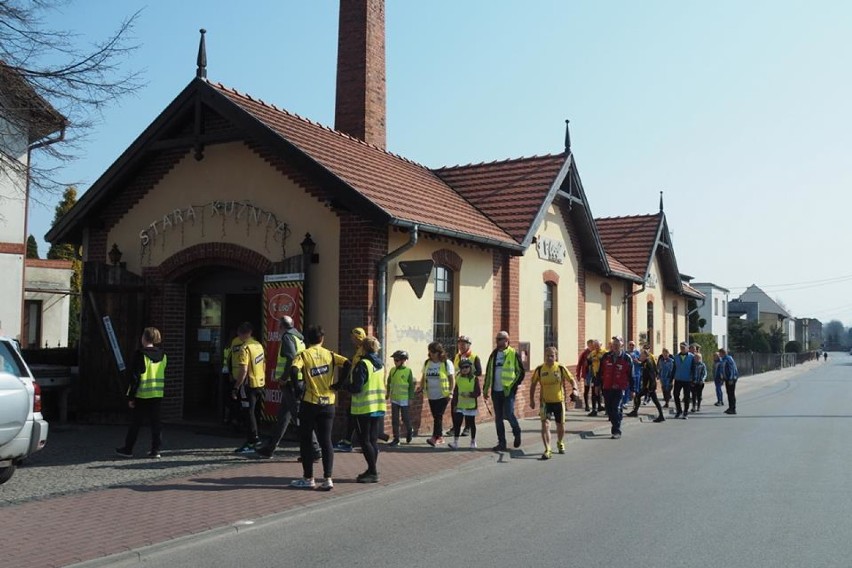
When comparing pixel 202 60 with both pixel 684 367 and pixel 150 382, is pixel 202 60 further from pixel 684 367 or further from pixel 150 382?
pixel 684 367

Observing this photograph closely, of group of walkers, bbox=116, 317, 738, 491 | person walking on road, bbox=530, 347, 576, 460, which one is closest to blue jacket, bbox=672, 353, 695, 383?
group of walkers, bbox=116, 317, 738, 491

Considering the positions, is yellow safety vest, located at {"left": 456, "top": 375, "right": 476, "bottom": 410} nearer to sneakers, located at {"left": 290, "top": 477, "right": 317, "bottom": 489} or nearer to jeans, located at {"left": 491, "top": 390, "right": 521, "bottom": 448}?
jeans, located at {"left": 491, "top": 390, "right": 521, "bottom": 448}

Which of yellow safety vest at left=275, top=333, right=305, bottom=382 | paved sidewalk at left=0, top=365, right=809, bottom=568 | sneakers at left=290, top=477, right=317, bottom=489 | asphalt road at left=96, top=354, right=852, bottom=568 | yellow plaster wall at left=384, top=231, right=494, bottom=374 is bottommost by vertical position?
asphalt road at left=96, top=354, right=852, bottom=568

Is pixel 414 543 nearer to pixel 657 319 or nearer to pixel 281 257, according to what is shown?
pixel 281 257

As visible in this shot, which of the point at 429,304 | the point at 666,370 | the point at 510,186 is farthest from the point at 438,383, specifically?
the point at 666,370

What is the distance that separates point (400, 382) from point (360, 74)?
28.7ft

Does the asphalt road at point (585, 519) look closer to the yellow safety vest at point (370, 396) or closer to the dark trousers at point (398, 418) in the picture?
the yellow safety vest at point (370, 396)

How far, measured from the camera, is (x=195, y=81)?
12.5 m

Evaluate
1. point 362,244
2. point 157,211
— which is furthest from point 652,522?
point 157,211

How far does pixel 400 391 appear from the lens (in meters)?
11.5

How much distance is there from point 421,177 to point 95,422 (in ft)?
26.7

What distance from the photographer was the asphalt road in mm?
6137

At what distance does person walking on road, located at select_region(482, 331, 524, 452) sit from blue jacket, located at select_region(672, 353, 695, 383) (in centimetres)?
804

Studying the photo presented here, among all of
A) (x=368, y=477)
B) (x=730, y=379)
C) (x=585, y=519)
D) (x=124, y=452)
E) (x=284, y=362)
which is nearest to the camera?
(x=585, y=519)
